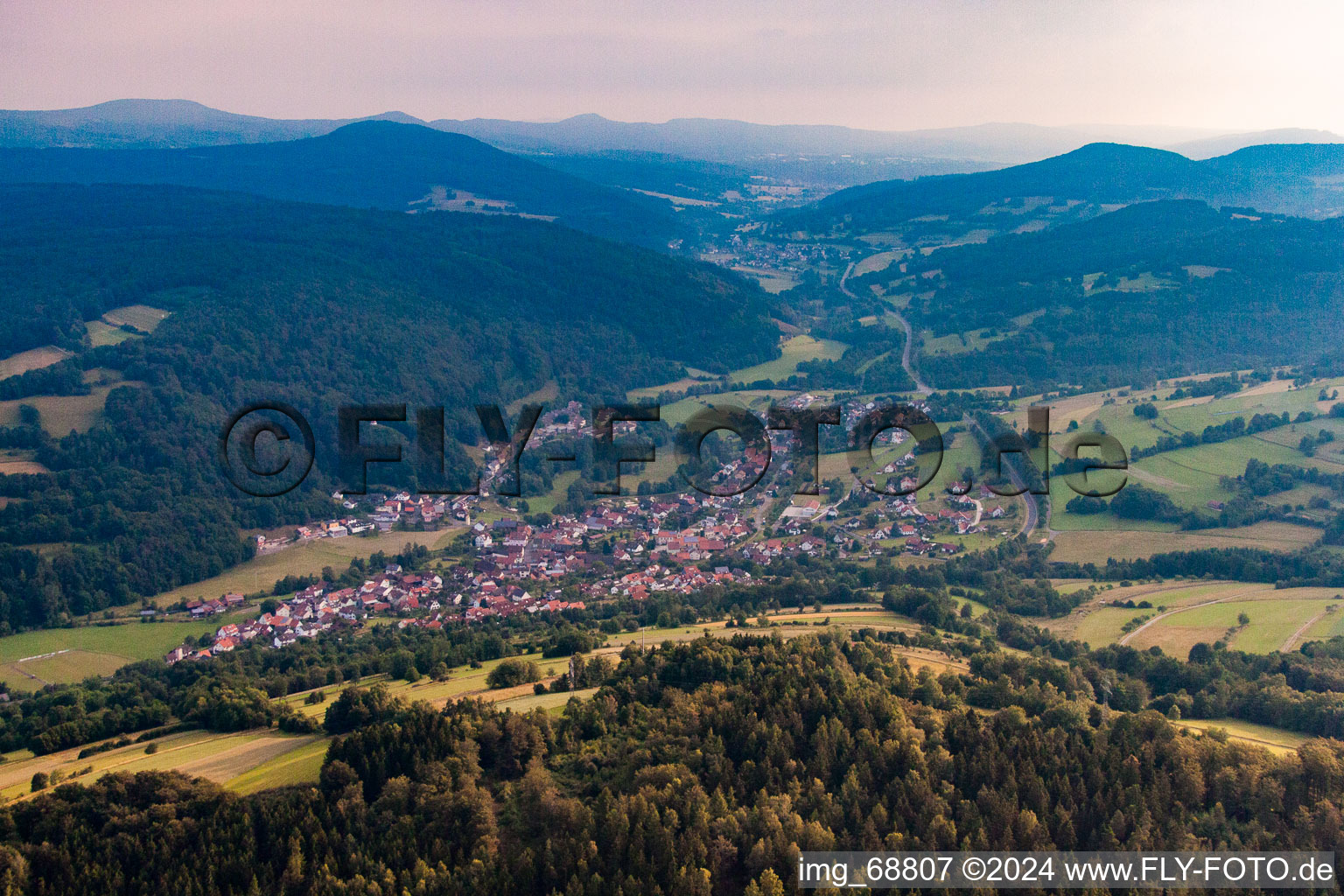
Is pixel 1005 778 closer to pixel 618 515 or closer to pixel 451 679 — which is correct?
pixel 451 679

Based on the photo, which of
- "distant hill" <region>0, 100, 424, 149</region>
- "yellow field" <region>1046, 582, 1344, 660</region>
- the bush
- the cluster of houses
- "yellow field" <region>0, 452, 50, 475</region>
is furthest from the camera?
"distant hill" <region>0, 100, 424, 149</region>

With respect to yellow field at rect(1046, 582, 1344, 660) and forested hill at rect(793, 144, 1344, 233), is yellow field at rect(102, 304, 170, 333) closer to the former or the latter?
yellow field at rect(1046, 582, 1344, 660)

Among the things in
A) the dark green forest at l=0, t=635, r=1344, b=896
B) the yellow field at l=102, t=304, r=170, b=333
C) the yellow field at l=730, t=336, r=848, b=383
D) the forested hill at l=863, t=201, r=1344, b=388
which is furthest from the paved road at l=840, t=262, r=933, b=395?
the yellow field at l=102, t=304, r=170, b=333

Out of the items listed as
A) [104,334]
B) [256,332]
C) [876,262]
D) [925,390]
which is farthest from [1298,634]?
[876,262]

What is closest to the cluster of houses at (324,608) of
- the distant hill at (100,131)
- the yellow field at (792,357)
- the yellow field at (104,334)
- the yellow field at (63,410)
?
the yellow field at (63,410)

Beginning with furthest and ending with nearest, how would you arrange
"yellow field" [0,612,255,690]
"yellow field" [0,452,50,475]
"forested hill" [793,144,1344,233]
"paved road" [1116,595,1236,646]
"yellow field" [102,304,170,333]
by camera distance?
"forested hill" [793,144,1344,233]
"yellow field" [102,304,170,333]
"yellow field" [0,452,50,475]
"yellow field" [0,612,255,690]
"paved road" [1116,595,1236,646]

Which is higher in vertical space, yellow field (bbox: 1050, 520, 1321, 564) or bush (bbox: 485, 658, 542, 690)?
bush (bbox: 485, 658, 542, 690)
